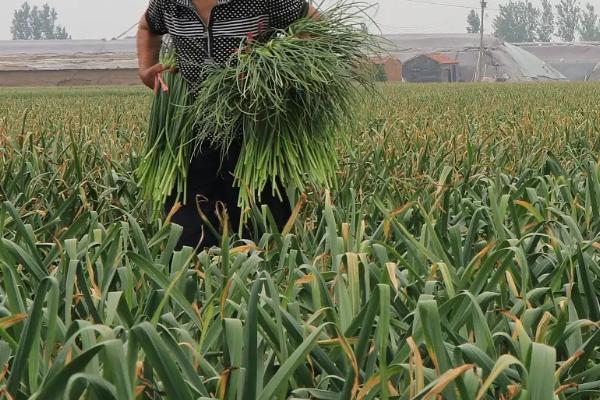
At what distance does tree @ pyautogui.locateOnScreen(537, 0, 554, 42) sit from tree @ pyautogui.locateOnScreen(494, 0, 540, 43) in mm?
444

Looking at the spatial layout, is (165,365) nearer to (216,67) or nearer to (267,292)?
(267,292)

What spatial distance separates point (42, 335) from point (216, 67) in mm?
1672

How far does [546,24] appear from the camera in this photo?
116875 millimetres

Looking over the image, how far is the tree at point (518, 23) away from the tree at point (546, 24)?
44cm

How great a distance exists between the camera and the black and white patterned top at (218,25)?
3.46 metres

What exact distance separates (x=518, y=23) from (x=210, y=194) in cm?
11618

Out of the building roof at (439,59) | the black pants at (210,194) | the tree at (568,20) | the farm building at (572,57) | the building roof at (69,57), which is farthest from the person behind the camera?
the tree at (568,20)

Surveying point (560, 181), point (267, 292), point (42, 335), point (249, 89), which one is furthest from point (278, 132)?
point (42, 335)

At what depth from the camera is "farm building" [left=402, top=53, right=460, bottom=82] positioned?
171 ft

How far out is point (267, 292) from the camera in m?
2.07

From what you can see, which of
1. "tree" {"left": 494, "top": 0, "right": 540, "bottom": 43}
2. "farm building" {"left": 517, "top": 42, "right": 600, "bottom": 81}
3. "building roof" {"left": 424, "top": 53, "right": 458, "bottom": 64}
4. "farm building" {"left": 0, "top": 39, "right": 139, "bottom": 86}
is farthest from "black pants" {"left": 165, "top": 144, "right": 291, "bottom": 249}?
"tree" {"left": 494, "top": 0, "right": 540, "bottom": 43}

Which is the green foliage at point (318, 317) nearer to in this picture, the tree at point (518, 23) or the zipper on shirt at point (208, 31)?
the zipper on shirt at point (208, 31)

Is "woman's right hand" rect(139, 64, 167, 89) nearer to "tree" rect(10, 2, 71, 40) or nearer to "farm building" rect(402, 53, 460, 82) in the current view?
"farm building" rect(402, 53, 460, 82)

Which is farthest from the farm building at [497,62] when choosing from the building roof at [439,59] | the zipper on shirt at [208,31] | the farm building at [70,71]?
the zipper on shirt at [208,31]
